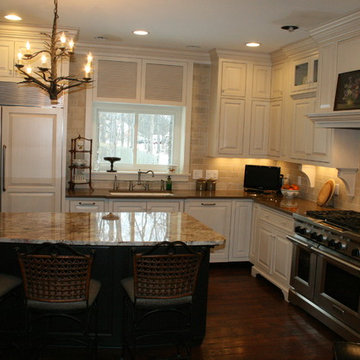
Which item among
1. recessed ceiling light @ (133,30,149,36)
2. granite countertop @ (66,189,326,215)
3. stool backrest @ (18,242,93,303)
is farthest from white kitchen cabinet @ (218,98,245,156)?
stool backrest @ (18,242,93,303)

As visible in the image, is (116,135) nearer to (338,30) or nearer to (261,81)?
(261,81)

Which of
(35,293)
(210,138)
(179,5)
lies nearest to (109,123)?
(210,138)

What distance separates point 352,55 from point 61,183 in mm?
3255

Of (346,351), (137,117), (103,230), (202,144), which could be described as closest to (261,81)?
(202,144)

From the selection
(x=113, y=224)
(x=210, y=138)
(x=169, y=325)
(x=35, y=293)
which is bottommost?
(x=169, y=325)

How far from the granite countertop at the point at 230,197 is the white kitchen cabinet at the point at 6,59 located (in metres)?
1.47

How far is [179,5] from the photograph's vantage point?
12.8 feet

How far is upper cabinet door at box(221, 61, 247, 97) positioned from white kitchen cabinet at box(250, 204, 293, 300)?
4.81ft

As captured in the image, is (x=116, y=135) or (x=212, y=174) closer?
(x=116, y=135)

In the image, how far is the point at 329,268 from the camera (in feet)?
12.6

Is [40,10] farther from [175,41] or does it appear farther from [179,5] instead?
[175,41]

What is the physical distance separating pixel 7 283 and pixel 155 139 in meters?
3.54

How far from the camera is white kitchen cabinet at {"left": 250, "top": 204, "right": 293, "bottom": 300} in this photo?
15.1 feet

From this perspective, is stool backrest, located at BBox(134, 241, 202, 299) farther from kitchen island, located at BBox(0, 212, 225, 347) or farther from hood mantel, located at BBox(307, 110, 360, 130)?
hood mantel, located at BBox(307, 110, 360, 130)
